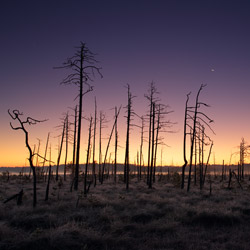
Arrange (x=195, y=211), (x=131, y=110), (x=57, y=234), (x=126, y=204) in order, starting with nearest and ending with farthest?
(x=57, y=234), (x=195, y=211), (x=126, y=204), (x=131, y=110)

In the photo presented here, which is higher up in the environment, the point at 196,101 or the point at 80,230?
the point at 196,101

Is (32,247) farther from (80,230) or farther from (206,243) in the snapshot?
(206,243)

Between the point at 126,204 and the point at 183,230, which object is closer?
the point at 183,230

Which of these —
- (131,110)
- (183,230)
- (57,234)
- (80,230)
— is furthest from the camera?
(131,110)

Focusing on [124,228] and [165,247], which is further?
[124,228]

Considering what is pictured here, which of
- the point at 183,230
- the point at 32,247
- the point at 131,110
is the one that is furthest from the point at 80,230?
the point at 131,110

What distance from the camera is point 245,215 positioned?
9836 mm

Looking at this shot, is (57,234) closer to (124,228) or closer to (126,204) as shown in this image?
(124,228)

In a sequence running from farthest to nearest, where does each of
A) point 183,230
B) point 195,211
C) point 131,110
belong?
1. point 131,110
2. point 195,211
3. point 183,230

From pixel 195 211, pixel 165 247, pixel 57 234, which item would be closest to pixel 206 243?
pixel 165 247

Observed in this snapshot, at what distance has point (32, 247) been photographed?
5863 millimetres

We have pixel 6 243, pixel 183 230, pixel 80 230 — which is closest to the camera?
pixel 6 243

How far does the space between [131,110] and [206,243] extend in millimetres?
16339

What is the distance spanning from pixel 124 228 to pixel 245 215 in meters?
5.55
